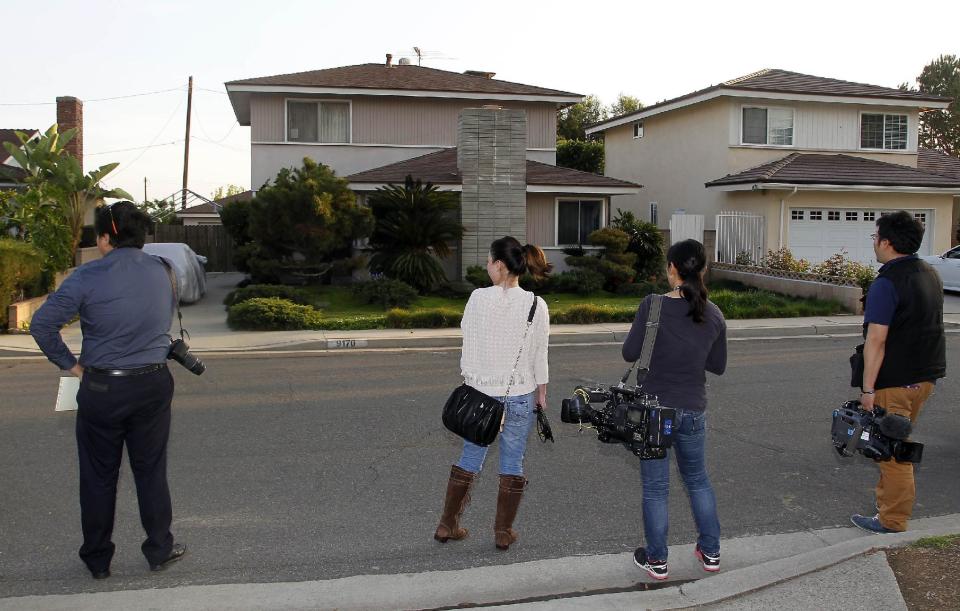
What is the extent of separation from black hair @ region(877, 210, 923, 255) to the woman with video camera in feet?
4.10

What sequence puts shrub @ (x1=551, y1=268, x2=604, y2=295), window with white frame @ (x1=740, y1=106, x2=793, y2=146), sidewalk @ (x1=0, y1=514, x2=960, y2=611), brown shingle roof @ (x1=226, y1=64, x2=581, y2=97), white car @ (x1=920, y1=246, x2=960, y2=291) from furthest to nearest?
window with white frame @ (x1=740, y1=106, x2=793, y2=146) < brown shingle roof @ (x1=226, y1=64, x2=581, y2=97) < white car @ (x1=920, y1=246, x2=960, y2=291) < shrub @ (x1=551, y1=268, x2=604, y2=295) < sidewalk @ (x1=0, y1=514, x2=960, y2=611)

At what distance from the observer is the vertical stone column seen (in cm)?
2288

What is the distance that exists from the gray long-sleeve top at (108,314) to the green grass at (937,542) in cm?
420

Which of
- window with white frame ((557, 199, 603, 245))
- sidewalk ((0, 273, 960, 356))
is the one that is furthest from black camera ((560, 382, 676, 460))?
window with white frame ((557, 199, 603, 245))

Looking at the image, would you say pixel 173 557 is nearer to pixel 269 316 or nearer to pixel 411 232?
pixel 269 316

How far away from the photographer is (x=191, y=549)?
209 inches

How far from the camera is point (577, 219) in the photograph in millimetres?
25391

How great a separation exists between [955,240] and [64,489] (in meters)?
32.3

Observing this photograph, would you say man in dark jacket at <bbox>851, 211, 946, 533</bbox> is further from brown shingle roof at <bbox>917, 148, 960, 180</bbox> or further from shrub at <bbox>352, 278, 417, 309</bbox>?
brown shingle roof at <bbox>917, 148, 960, 180</bbox>

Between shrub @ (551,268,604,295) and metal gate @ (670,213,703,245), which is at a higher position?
metal gate @ (670,213,703,245)

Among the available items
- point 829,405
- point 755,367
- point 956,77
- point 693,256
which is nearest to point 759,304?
point 755,367

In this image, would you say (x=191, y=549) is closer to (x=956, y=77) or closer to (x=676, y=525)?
(x=676, y=525)

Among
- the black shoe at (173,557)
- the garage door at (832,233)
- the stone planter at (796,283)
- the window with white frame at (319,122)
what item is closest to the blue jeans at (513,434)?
the black shoe at (173,557)

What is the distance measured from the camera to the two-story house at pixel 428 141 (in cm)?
2308
